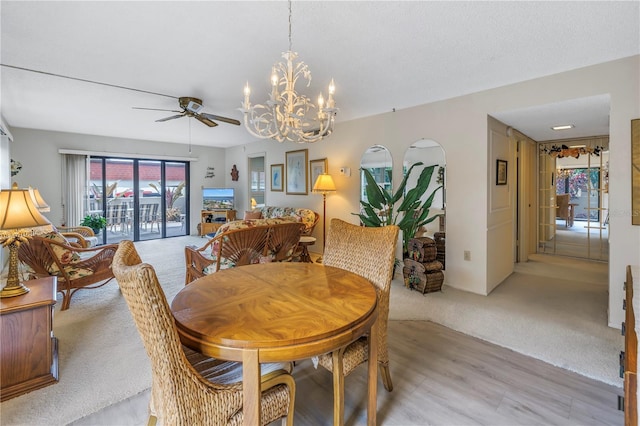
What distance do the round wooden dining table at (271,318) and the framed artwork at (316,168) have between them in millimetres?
3729

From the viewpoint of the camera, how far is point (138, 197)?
7047mm

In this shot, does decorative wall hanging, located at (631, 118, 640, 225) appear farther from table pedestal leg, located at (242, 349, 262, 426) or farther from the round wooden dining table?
table pedestal leg, located at (242, 349, 262, 426)

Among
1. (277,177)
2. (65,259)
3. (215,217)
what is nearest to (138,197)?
(215,217)

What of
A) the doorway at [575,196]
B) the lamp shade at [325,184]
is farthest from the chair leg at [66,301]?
the doorway at [575,196]

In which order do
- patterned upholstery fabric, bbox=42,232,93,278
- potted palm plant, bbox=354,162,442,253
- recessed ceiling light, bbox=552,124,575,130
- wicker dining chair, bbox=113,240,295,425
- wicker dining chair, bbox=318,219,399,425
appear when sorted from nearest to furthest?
wicker dining chair, bbox=113,240,295,425
wicker dining chair, bbox=318,219,399,425
patterned upholstery fabric, bbox=42,232,93,278
potted palm plant, bbox=354,162,442,253
recessed ceiling light, bbox=552,124,575,130

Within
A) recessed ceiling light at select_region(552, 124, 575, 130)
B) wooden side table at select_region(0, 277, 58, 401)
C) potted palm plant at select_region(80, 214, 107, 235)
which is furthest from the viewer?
potted palm plant at select_region(80, 214, 107, 235)

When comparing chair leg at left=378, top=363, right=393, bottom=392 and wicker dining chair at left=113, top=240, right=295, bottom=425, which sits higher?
wicker dining chair at left=113, top=240, right=295, bottom=425

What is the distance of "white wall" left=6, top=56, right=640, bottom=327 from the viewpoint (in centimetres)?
264

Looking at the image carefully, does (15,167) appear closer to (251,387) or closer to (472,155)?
(251,387)

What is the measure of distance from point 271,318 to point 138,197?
23.4 ft

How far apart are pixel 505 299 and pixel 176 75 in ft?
13.7

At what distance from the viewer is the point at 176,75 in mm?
2988

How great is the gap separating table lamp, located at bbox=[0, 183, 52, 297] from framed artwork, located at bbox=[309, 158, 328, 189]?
12.8 ft

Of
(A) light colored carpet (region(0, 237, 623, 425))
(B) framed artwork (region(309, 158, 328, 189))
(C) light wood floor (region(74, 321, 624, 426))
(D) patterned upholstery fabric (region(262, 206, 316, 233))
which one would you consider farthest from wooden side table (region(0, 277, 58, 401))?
(B) framed artwork (region(309, 158, 328, 189))
